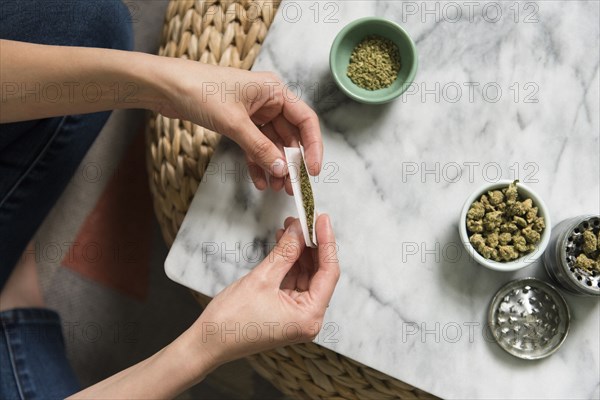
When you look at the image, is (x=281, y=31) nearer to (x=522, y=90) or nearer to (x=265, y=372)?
(x=522, y=90)

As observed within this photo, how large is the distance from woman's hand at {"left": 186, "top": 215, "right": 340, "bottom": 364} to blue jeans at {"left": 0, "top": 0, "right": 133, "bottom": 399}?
1.49 feet

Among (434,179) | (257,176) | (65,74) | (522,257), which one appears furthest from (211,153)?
(522,257)

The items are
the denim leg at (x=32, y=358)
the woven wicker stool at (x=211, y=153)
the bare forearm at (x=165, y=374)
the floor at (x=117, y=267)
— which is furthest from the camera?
the floor at (x=117, y=267)

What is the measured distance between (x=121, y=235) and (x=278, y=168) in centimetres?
69

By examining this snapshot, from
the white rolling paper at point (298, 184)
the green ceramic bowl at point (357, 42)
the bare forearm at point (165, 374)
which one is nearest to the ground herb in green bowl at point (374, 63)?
the green ceramic bowl at point (357, 42)

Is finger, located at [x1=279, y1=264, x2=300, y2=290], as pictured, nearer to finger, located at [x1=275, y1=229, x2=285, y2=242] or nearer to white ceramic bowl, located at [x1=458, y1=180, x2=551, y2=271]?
finger, located at [x1=275, y1=229, x2=285, y2=242]

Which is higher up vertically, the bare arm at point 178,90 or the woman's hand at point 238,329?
the bare arm at point 178,90

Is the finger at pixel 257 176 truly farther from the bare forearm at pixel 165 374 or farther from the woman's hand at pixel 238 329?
the bare forearm at pixel 165 374

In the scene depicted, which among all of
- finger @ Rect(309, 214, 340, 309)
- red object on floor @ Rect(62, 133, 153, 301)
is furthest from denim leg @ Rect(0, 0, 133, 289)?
finger @ Rect(309, 214, 340, 309)

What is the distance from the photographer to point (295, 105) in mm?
795

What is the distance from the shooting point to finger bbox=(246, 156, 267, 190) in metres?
0.81

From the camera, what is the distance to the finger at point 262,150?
76 centimetres

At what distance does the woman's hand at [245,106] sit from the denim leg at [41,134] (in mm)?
279

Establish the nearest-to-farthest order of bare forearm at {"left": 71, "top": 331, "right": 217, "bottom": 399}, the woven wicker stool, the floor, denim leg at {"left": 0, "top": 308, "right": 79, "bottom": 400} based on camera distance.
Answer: bare forearm at {"left": 71, "top": 331, "right": 217, "bottom": 399}
the woven wicker stool
denim leg at {"left": 0, "top": 308, "right": 79, "bottom": 400}
the floor
